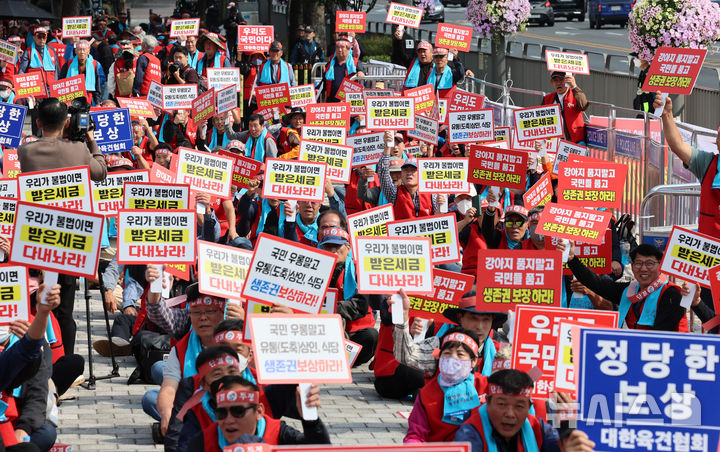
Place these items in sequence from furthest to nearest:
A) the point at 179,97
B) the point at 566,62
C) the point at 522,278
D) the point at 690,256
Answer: the point at 179,97, the point at 566,62, the point at 690,256, the point at 522,278

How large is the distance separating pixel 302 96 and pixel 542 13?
3106cm

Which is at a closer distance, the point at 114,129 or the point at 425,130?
the point at 114,129

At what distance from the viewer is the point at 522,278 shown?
8.80m

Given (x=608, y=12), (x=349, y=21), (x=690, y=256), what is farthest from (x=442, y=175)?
(x=608, y=12)

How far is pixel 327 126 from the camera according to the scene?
14.7 metres

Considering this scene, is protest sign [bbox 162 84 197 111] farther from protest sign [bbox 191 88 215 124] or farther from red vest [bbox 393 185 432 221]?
red vest [bbox 393 185 432 221]

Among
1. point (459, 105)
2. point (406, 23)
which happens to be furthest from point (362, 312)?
point (406, 23)

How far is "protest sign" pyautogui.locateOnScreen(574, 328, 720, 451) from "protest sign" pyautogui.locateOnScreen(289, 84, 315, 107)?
12.5 meters

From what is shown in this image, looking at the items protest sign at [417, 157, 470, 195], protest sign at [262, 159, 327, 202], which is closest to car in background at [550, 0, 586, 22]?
protest sign at [417, 157, 470, 195]

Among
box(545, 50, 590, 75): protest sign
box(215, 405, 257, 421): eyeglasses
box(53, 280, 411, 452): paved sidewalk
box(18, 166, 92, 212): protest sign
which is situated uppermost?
box(545, 50, 590, 75): protest sign

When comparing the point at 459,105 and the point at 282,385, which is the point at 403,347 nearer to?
the point at 282,385

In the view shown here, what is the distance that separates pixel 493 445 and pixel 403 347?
2.28 meters

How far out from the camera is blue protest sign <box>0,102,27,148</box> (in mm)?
14486

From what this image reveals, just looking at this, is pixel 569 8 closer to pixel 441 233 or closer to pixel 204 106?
pixel 204 106
